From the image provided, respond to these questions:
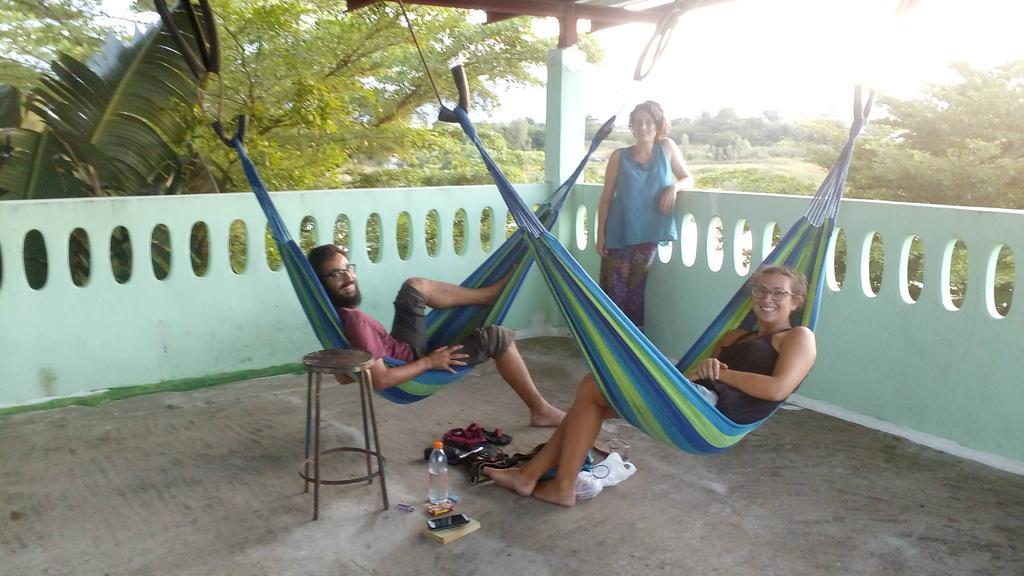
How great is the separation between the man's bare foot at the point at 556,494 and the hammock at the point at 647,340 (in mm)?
345

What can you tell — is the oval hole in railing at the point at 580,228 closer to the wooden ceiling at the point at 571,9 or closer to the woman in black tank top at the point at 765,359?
the wooden ceiling at the point at 571,9

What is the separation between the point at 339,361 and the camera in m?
2.49

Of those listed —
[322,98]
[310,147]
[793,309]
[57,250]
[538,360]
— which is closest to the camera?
[793,309]

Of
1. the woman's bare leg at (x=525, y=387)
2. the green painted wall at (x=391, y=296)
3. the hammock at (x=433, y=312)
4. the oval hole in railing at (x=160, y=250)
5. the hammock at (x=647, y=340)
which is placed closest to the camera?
the hammock at (x=647, y=340)

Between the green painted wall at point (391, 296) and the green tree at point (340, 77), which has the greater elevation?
the green tree at point (340, 77)

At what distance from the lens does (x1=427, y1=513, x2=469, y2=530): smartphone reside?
236cm

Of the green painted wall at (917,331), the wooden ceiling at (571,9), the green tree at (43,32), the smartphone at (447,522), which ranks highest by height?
the green tree at (43,32)

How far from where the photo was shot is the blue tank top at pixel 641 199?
386 centimetres

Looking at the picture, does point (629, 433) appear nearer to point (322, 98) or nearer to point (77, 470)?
point (77, 470)

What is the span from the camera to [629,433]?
322 cm

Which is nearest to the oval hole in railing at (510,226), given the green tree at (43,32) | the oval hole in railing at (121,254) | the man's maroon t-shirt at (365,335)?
the man's maroon t-shirt at (365,335)

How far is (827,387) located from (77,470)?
113 inches

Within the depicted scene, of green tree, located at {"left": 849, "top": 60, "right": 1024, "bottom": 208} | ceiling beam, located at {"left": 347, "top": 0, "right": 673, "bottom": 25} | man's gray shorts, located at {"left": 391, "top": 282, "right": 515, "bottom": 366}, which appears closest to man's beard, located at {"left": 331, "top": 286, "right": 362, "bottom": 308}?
man's gray shorts, located at {"left": 391, "top": 282, "right": 515, "bottom": 366}

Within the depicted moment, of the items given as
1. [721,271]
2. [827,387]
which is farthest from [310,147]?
[827,387]
